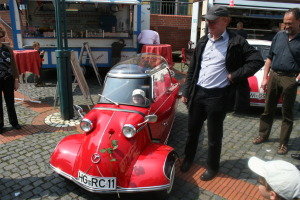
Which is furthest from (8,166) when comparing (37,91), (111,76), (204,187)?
(37,91)

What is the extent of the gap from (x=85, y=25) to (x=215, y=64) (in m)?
9.97

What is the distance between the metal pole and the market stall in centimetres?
329

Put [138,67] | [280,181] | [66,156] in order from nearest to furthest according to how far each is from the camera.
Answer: [280,181] → [66,156] → [138,67]

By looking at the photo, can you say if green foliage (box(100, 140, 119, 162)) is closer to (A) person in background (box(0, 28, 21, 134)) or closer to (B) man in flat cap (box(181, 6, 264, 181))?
(B) man in flat cap (box(181, 6, 264, 181))

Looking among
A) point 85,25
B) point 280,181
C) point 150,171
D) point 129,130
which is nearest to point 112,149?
point 129,130

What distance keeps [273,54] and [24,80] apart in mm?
7280

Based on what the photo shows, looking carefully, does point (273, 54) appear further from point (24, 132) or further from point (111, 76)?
point (24, 132)

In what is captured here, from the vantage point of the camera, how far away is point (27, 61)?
23.9 feet

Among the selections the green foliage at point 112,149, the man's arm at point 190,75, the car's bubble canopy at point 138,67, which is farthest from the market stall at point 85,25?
the green foliage at point 112,149

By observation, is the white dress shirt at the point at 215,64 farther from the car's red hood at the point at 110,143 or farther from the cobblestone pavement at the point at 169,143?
the cobblestone pavement at the point at 169,143

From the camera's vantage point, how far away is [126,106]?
3.42m

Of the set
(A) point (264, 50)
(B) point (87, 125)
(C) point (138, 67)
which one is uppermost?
(A) point (264, 50)

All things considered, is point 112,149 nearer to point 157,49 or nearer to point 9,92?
point 9,92

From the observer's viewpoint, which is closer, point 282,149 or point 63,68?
point 282,149
